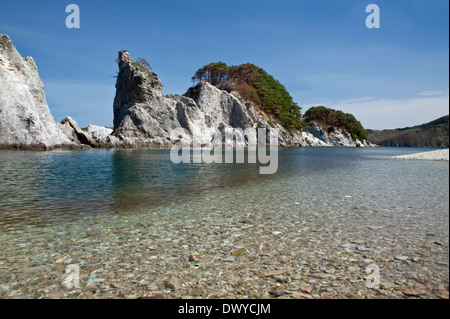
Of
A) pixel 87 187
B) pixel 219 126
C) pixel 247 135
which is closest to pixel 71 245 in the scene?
pixel 87 187

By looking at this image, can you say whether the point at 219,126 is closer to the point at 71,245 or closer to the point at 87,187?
the point at 87,187

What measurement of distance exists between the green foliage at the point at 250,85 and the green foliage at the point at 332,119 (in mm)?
46842

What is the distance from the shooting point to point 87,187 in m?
12.0

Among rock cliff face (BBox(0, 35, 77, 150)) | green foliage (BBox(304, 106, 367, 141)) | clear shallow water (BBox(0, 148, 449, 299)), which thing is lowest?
clear shallow water (BBox(0, 148, 449, 299))

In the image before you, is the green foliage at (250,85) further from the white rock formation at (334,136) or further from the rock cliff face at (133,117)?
the white rock formation at (334,136)

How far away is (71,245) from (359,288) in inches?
204

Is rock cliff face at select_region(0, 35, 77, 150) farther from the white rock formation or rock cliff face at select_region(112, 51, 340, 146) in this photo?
the white rock formation

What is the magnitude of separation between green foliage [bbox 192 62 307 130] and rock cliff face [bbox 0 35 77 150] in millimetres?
59139

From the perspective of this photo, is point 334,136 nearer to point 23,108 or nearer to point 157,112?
point 157,112

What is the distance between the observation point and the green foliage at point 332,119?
5758 inches

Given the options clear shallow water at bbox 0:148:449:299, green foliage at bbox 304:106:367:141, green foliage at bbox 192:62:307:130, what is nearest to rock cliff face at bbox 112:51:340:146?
green foliage at bbox 192:62:307:130

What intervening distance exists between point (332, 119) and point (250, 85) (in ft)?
242

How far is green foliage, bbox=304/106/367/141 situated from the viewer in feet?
480

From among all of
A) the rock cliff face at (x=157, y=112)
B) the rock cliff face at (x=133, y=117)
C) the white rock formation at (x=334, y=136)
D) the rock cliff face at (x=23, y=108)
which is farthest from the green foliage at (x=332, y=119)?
the rock cliff face at (x=23, y=108)
